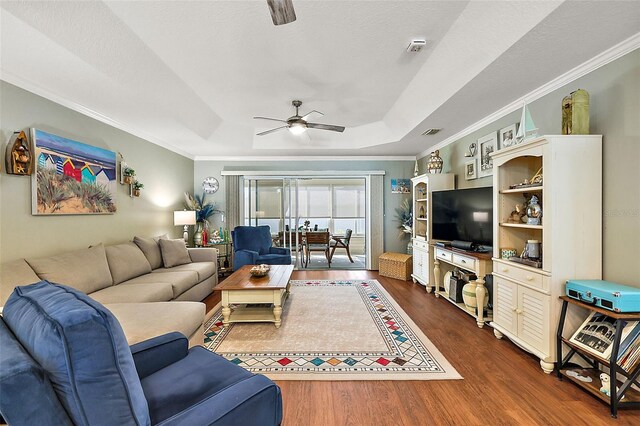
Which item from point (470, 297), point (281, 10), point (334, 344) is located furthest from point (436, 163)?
point (281, 10)

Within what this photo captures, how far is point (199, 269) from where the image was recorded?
3.97 meters

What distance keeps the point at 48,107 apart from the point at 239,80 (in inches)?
72.8

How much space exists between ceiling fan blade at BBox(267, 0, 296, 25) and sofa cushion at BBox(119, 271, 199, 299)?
2.89 meters

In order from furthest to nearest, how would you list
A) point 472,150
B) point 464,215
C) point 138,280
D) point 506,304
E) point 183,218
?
point 183,218, point 472,150, point 464,215, point 138,280, point 506,304

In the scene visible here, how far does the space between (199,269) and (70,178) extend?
5.77 feet

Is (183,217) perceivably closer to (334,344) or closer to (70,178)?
(70,178)

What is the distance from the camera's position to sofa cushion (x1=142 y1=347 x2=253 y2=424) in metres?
1.23

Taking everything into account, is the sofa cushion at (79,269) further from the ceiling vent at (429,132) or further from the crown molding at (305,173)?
the ceiling vent at (429,132)

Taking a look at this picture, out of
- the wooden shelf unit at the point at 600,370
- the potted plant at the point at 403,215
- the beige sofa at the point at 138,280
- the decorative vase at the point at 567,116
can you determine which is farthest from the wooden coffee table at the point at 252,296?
the potted plant at the point at 403,215

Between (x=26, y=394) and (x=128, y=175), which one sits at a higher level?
(x=128, y=175)

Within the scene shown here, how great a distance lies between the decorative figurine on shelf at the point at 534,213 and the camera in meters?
2.41

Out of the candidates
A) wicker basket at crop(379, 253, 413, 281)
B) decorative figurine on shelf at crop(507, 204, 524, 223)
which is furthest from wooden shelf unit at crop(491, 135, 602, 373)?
wicker basket at crop(379, 253, 413, 281)

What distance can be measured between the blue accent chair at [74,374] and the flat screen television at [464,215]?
9.98 feet

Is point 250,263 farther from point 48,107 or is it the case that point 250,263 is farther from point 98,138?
point 48,107
